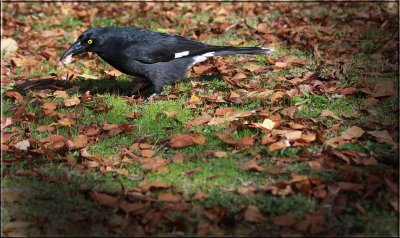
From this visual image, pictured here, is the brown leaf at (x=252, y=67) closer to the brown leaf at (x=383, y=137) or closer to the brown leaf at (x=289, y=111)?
the brown leaf at (x=289, y=111)

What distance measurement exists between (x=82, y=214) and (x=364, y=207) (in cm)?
175

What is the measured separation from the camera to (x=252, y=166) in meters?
4.20

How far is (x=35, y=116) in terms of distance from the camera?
546 centimetres

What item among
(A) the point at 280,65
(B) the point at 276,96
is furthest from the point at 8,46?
(B) the point at 276,96

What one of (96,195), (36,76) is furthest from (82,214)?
(36,76)

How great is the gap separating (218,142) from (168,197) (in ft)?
3.18

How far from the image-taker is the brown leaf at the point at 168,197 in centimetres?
388

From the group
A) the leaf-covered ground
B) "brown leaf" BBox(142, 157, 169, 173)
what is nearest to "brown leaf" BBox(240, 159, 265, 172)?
the leaf-covered ground

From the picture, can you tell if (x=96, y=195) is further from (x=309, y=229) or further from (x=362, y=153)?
(x=362, y=153)

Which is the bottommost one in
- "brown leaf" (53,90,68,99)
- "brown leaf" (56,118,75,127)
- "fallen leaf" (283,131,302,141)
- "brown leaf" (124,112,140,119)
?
"brown leaf" (53,90,68,99)

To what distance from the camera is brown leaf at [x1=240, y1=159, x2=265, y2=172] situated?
419 centimetres

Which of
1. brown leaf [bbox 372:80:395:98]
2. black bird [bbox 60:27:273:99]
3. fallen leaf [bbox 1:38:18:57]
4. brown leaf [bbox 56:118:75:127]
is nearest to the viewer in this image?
brown leaf [bbox 56:118:75:127]

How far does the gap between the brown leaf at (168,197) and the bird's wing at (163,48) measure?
2.67 m

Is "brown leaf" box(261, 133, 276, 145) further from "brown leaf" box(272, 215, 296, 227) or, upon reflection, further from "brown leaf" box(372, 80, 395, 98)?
"brown leaf" box(372, 80, 395, 98)
